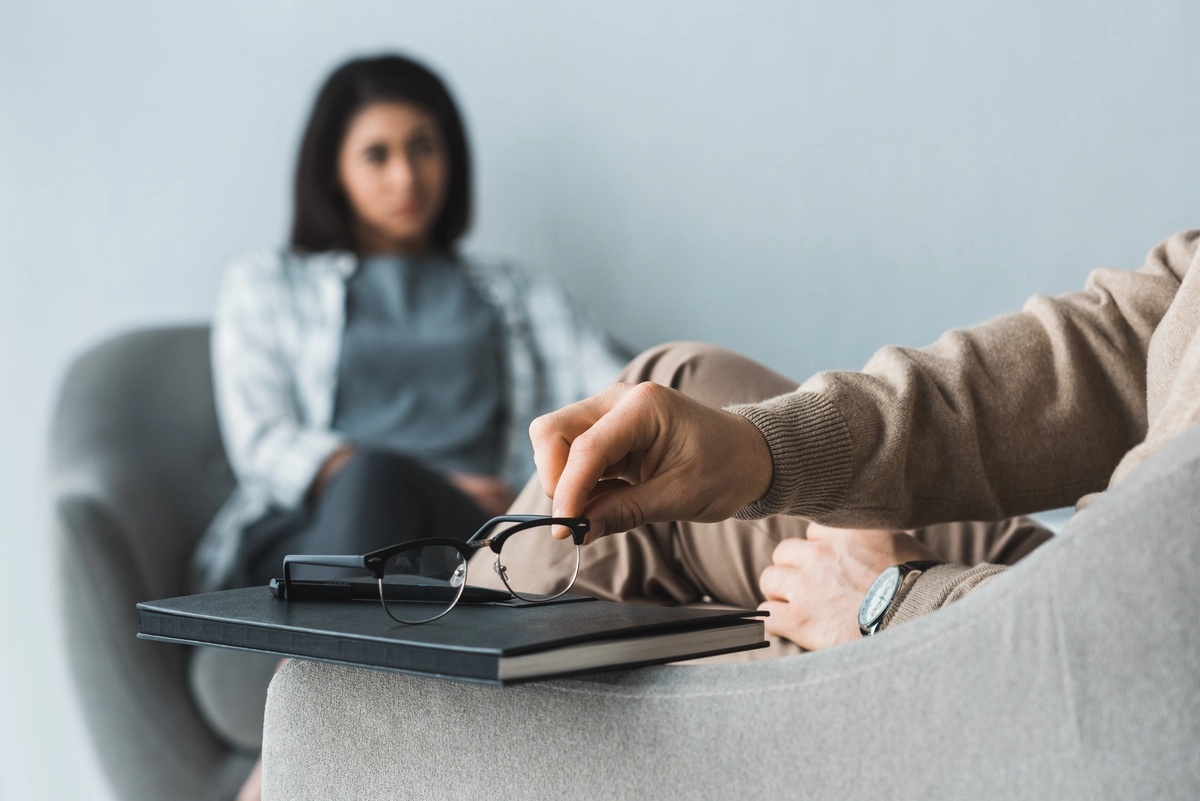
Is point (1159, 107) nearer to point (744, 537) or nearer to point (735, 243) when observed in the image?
point (735, 243)

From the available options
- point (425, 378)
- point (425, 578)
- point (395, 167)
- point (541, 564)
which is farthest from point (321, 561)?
point (395, 167)

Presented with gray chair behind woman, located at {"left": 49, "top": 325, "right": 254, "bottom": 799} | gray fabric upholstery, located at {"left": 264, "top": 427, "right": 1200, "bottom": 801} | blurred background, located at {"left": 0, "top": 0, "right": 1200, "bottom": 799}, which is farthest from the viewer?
blurred background, located at {"left": 0, "top": 0, "right": 1200, "bottom": 799}

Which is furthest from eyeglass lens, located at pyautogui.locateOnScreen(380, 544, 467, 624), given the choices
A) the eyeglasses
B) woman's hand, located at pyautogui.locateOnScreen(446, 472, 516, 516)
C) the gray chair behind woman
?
woman's hand, located at pyautogui.locateOnScreen(446, 472, 516, 516)

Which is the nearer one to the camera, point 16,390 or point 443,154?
point 443,154

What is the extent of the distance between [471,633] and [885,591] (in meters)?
0.29

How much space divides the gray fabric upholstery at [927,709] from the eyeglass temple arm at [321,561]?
0.06 m

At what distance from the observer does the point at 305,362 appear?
191cm

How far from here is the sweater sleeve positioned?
0.65m

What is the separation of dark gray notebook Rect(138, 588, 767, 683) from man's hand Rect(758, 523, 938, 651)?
16 cm

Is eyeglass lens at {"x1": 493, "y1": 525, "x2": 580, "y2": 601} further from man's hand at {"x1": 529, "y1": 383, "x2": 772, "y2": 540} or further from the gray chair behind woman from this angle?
the gray chair behind woman

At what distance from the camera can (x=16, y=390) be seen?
228 cm

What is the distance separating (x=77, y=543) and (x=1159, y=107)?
1.66 meters

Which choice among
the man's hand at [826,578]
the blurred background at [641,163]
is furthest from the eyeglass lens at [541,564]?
the blurred background at [641,163]

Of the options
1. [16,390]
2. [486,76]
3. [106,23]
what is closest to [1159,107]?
[486,76]
